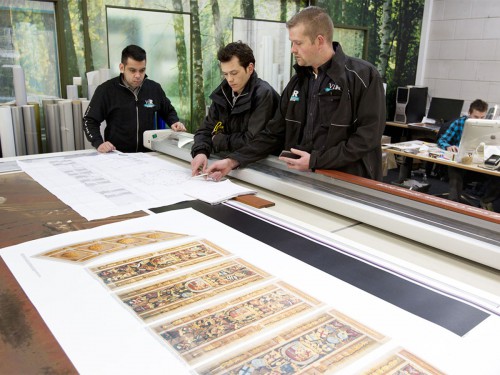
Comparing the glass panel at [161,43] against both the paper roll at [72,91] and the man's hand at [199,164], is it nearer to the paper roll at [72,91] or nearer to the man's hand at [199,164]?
the paper roll at [72,91]

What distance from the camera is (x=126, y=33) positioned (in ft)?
13.0

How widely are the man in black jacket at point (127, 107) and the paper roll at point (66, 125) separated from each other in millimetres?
527

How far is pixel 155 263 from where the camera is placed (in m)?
1.05

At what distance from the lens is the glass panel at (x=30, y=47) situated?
11.0ft

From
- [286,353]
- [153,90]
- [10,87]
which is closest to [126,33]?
[10,87]

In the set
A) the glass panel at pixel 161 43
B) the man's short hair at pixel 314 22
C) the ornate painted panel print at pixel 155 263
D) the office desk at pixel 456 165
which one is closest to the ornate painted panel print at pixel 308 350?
the ornate painted panel print at pixel 155 263

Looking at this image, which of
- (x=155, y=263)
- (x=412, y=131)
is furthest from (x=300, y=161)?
(x=412, y=131)

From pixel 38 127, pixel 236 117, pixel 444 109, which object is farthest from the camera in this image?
pixel 444 109

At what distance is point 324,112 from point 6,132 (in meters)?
2.15

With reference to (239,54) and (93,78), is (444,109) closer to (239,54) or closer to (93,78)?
(93,78)

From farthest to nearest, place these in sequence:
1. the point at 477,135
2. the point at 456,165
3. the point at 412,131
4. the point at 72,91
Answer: the point at 412,131
the point at 456,165
the point at 477,135
the point at 72,91

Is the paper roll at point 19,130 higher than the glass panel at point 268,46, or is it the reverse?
the glass panel at point 268,46

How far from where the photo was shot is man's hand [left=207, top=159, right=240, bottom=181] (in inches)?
71.2

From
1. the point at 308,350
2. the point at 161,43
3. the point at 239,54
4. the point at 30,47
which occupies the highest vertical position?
the point at 161,43
